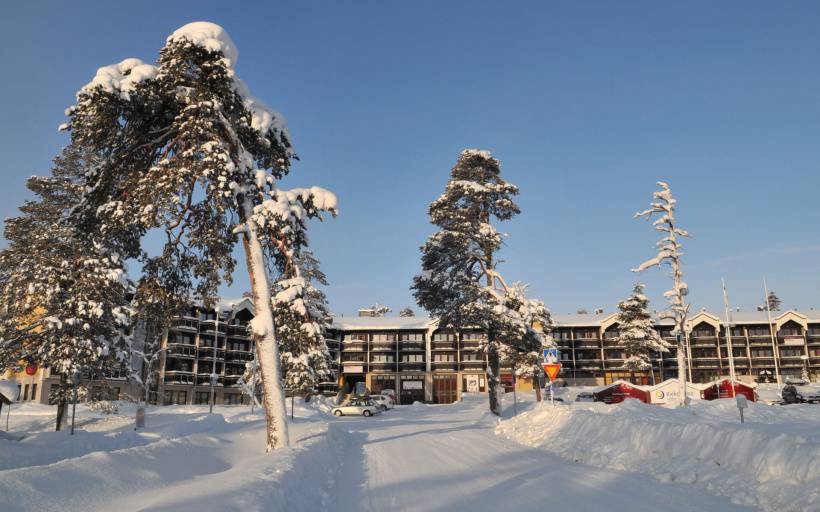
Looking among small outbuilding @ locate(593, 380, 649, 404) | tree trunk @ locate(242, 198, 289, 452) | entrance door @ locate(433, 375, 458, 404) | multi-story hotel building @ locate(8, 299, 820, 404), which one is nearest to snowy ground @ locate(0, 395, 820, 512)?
tree trunk @ locate(242, 198, 289, 452)

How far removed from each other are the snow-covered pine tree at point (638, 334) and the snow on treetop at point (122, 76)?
2613 inches

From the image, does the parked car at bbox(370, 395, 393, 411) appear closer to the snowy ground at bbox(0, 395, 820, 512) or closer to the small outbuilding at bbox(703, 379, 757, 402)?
the small outbuilding at bbox(703, 379, 757, 402)

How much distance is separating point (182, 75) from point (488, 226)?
903 inches

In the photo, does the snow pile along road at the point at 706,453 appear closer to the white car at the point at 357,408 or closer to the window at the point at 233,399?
the white car at the point at 357,408

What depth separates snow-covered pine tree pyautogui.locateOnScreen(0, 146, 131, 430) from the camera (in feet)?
88.1

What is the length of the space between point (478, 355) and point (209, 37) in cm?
6852

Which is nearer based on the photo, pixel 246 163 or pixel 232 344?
pixel 246 163

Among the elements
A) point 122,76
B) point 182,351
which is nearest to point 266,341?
point 122,76

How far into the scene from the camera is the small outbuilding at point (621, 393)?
141 feet

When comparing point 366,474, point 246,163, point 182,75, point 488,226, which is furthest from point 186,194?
point 488,226

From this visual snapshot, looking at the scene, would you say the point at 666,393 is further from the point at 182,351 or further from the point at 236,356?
the point at 236,356

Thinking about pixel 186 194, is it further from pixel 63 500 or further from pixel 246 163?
pixel 63 500

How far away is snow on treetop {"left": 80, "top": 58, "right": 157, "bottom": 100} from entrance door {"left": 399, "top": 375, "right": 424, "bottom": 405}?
74.7 meters

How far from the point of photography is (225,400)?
250 feet
